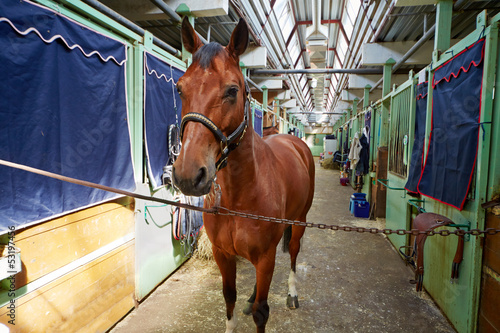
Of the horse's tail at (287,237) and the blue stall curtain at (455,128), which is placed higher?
the blue stall curtain at (455,128)

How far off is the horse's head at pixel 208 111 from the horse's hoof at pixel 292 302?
1.99 meters

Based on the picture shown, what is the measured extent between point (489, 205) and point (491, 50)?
1.17 m

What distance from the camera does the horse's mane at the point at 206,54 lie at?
134cm

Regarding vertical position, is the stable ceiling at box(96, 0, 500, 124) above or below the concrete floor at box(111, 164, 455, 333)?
above

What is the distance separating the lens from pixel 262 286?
1907 millimetres

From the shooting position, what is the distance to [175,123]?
11.1 ft

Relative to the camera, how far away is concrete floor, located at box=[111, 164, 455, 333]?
7.88 feet

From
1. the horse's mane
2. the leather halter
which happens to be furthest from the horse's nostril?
the horse's mane

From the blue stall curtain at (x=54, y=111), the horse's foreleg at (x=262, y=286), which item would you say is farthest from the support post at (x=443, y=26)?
the blue stall curtain at (x=54, y=111)

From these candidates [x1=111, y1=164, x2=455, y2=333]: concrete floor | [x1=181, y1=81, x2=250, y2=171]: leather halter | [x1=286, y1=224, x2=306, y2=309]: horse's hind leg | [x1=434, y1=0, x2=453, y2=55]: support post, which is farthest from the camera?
[x1=434, y1=0, x2=453, y2=55]: support post

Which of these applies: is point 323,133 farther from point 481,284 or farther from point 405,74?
point 481,284

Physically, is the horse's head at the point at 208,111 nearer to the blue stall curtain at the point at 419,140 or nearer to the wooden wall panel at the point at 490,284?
the wooden wall panel at the point at 490,284

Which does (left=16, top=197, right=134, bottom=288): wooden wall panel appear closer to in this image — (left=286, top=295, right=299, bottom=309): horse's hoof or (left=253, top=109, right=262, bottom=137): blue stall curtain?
(left=286, top=295, right=299, bottom=309): horse's hoof

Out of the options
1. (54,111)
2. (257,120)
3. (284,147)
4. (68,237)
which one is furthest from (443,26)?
(257,120)
